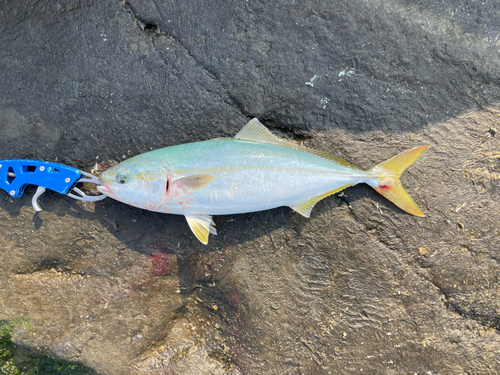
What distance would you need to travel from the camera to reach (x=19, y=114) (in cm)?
260

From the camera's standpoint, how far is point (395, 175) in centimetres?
243

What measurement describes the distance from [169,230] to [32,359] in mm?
2019

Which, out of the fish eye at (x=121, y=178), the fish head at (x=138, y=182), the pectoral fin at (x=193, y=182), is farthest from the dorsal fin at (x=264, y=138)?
the fish eye at (x=121, y=178)

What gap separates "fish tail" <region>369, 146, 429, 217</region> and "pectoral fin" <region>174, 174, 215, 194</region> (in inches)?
55.7

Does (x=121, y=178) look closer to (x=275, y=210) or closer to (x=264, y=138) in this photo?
(x=264, y=138)

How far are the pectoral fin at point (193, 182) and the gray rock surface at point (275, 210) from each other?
484 mm

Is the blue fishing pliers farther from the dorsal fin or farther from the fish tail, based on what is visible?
the fish tail

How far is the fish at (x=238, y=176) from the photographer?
228cm

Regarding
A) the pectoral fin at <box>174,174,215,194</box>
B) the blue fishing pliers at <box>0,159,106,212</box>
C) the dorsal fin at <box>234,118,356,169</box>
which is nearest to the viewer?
the pectoral fin at <box>174,174,215,194</box>

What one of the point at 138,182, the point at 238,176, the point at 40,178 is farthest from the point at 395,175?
the point at 40,178

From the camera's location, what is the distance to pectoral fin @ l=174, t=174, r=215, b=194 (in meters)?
2.26

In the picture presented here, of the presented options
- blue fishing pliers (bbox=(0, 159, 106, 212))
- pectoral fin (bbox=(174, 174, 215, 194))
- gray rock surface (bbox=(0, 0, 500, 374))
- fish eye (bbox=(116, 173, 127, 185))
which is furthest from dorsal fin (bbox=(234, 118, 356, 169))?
blue fishing pliers (bbox=(0, 159, 106, 212))

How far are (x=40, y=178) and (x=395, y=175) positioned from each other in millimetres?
3139

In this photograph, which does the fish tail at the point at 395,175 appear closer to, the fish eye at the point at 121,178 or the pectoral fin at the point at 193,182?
the pectoral fin at the point at 193,182
